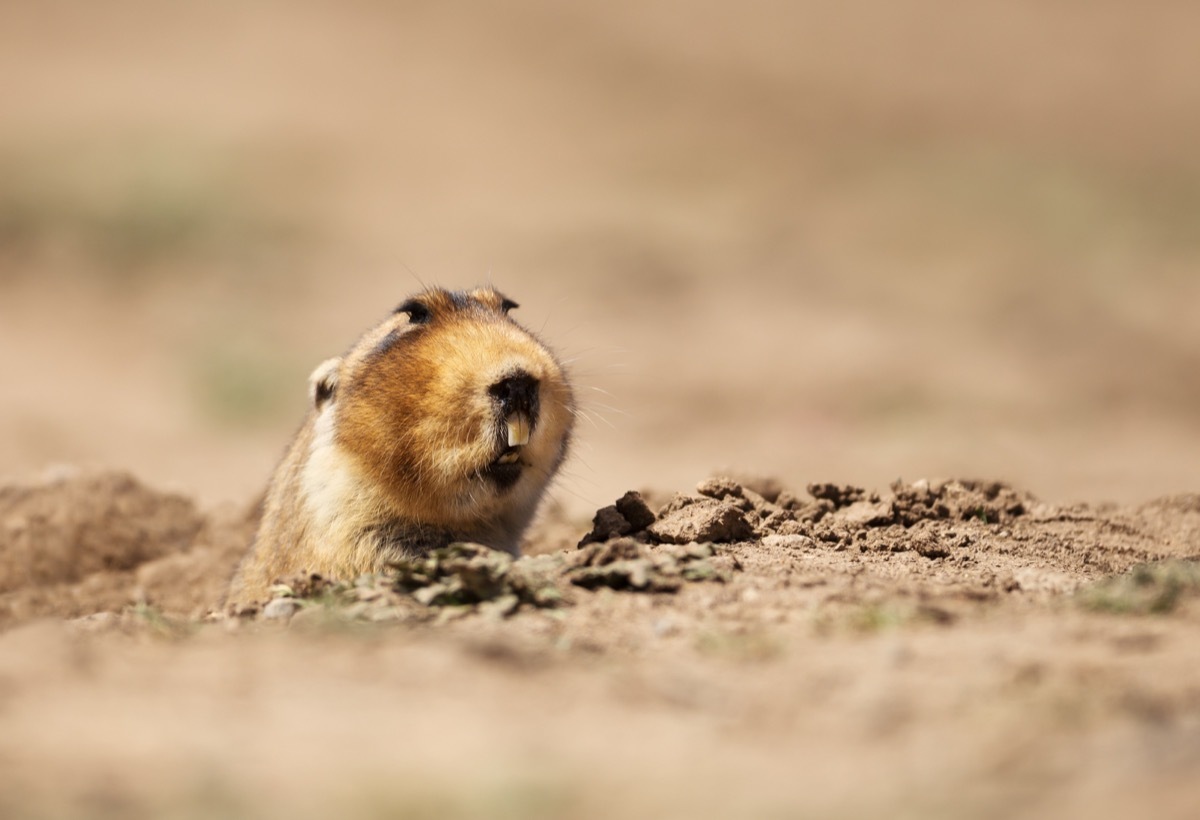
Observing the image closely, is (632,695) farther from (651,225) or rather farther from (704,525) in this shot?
(651,225)

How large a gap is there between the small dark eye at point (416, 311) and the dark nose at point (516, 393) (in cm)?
69

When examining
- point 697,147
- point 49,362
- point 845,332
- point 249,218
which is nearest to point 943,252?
point 845,332

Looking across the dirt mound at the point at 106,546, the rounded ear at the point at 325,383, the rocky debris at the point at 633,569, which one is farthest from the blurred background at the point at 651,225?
the rocky debris at the point at 633,569

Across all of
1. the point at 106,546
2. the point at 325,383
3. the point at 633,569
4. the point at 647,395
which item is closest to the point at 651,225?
the point at 647,395

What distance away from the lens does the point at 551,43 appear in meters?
26.4

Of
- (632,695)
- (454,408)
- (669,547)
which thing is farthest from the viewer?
(669,547)

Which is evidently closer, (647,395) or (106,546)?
(106,546)

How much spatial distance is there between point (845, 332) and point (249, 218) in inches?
388

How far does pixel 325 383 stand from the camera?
6.06 m

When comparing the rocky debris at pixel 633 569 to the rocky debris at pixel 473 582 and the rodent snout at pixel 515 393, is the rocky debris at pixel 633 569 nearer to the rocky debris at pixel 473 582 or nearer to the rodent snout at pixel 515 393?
the rocky debris at pixel 473 582

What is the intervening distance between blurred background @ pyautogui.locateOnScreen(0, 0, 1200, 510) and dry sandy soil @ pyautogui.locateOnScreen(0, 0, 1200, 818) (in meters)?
0.08

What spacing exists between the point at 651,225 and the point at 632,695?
1680cm

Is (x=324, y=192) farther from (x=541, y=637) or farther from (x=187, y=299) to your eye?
(x=541, y=637)

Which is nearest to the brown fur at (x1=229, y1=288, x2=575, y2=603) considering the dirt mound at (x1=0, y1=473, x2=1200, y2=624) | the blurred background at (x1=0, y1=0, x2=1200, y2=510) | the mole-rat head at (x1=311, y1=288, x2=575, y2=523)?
the mole-rat head at (x1=311, y1=288, x2=575, y2=523)
